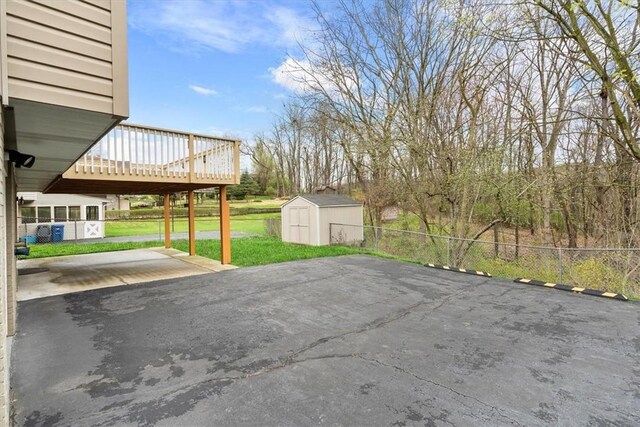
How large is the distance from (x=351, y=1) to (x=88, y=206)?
50.0 ft

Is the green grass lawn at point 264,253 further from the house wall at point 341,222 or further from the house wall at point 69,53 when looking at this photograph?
the house wall at point 69,53

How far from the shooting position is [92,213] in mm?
17016

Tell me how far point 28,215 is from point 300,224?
12.5m

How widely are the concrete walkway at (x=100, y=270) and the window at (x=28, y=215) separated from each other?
7026 mm

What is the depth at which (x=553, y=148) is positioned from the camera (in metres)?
9.77

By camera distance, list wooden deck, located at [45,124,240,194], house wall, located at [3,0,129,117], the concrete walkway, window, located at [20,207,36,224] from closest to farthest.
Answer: house wall, located at [3,0,129,117], wooden deck, located at [45,124,240,194], the concrete walkway, window, located at [20,207,36,224]

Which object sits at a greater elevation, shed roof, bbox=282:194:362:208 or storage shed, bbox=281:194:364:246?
shed roof, bbox=282:194:362:208

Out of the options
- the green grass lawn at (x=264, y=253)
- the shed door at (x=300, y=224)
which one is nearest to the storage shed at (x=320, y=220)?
the shed door at (x=300, y=224)

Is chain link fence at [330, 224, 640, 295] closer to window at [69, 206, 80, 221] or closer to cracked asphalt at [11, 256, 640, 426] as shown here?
cracked asphalt at [11, 256, 640, 426]

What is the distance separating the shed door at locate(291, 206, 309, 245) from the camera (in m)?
11.9

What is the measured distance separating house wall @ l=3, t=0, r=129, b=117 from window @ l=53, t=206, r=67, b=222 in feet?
56.2

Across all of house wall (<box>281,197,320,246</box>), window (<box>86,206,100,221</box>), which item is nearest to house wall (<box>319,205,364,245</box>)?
house wall (<box>281,197,320,246</box>)

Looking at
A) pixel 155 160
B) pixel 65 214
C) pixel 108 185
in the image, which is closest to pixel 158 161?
pixel 155 160

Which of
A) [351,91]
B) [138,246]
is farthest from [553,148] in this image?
[138,246]
